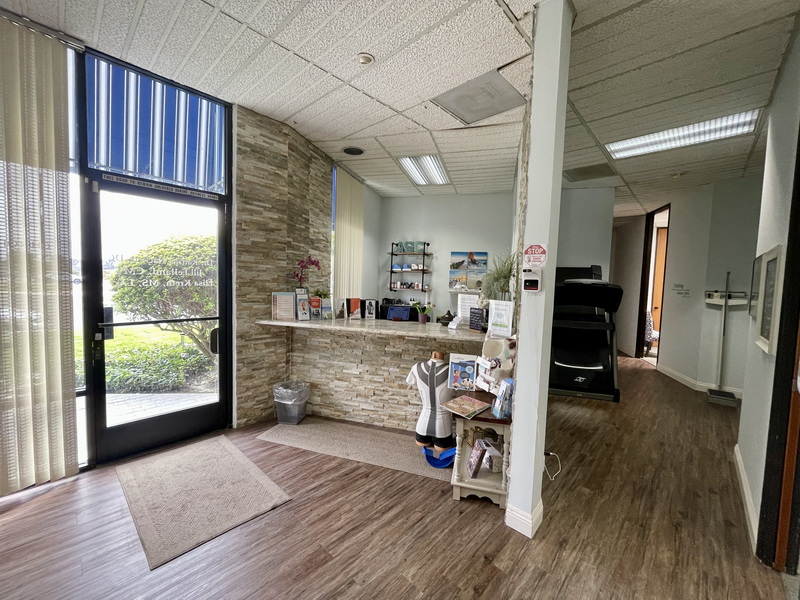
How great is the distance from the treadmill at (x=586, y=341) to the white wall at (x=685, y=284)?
185 centimetres

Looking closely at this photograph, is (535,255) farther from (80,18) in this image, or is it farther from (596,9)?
(80,18)

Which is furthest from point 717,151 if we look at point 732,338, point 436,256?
point 436,256

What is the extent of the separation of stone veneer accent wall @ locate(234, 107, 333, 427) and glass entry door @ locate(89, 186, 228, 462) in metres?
0.20

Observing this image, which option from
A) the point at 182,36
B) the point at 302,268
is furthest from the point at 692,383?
the point at 182,36

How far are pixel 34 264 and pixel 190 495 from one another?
5.76 ft

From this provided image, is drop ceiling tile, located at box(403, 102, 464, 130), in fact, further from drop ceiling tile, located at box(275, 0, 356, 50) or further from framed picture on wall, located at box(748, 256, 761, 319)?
framed picture on wall, located at box(748, 256, 761, 319)

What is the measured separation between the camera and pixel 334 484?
7.34 ft

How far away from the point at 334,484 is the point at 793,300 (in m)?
2.78

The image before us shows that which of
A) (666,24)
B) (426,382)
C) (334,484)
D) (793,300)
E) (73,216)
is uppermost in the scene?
(666,24)

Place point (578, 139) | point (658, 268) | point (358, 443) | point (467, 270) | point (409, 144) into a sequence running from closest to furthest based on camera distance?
point (358, 443) < point (578, 139) < point (409, 144) < point (467, 270) < point (658, 268)

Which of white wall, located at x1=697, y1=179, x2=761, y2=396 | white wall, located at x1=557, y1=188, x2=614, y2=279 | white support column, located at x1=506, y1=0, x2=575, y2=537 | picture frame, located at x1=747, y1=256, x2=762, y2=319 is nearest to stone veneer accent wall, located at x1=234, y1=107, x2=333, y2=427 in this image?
white support column, located at x1=506, y1=0, x2=575, y2=537

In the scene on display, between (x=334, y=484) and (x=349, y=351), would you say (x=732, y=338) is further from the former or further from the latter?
(x=334, y=484)

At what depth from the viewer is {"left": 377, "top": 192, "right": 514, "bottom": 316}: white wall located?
5.61m

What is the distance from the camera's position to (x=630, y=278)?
21.6 feet
